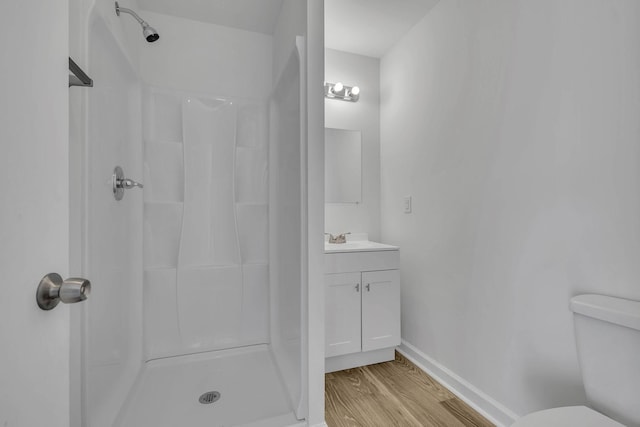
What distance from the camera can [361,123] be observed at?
2402 millimetres

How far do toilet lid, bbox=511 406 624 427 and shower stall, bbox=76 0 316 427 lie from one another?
0.83 metres

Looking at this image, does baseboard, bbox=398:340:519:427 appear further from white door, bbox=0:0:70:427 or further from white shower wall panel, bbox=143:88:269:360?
white door, bbox=0:0:70:427

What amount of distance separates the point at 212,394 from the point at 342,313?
86 cm

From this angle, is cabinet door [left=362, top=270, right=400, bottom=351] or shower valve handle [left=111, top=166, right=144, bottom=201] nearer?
shower valve handle [left=111, top=166, right=144, bottom=201]

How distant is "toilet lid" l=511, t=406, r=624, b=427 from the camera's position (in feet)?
2.65

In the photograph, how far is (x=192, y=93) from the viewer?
74.1 inches

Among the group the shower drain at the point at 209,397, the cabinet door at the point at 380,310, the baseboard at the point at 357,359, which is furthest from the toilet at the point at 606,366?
the shower drain at the point at 209,397

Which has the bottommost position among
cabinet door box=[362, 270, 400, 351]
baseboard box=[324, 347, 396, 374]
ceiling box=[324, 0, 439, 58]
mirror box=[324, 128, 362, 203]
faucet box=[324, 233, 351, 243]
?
baseboard box=[324, 347, 396, 374]

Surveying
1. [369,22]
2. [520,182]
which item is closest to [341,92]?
[369,22]

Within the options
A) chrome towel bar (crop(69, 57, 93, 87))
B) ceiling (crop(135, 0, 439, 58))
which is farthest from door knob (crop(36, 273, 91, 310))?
ceiling (crop(135, 0, 439, 58))

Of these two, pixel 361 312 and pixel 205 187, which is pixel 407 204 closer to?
pixel 361 312

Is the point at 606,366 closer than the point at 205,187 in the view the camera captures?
Yes

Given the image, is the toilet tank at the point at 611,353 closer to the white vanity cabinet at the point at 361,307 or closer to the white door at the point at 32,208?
the white vanity cabinet at the point at 361,307

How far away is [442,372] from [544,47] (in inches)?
70.9
